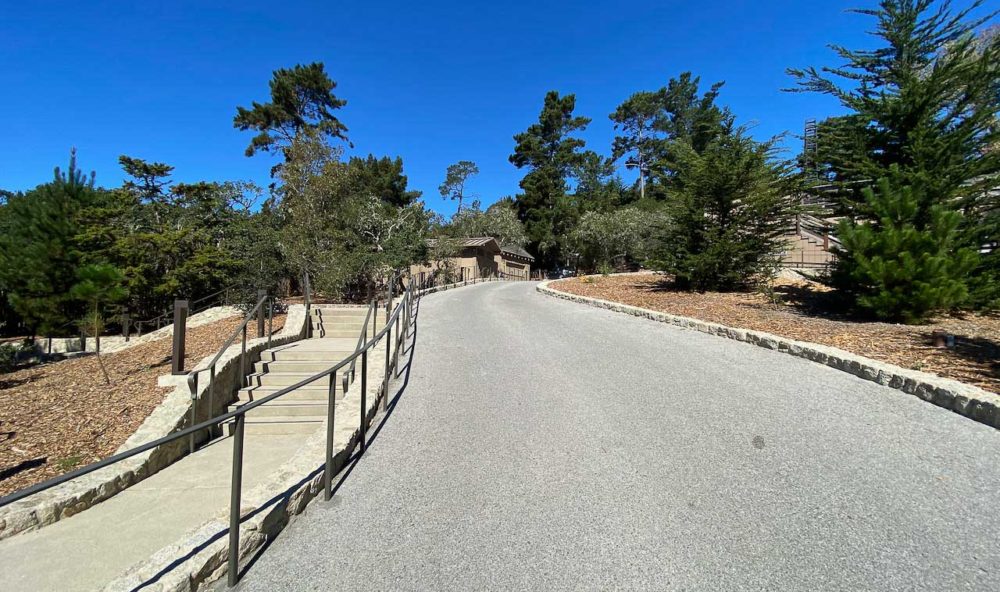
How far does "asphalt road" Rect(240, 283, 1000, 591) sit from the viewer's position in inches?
109

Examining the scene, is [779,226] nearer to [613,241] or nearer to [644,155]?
[613,241]

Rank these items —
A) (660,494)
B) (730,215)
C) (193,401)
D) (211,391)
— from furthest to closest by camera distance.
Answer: (730,215)
(211,391)
(193,401)
(660,494)

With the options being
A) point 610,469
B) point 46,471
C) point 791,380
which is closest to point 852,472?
point 610,469

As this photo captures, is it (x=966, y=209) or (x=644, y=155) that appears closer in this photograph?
(x=966, y=209)

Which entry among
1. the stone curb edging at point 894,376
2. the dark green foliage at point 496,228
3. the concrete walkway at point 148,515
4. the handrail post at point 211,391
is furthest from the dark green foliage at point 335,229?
the dark green foliage at point 496,228

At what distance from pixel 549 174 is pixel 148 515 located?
5305 centimetres

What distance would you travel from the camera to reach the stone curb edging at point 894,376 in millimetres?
4887

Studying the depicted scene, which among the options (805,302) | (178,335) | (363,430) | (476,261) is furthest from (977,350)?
(476,261)

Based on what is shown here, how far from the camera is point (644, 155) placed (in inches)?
2377

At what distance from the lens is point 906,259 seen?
8.77m

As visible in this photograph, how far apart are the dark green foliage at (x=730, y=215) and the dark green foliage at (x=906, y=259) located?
4.79 m

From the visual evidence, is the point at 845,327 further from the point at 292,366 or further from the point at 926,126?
the point at 292,366

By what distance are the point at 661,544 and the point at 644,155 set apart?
206 ft

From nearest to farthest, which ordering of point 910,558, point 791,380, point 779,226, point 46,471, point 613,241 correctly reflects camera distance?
point 910,558, point 46,471, point 791,380, point 779,226, point 613,241
